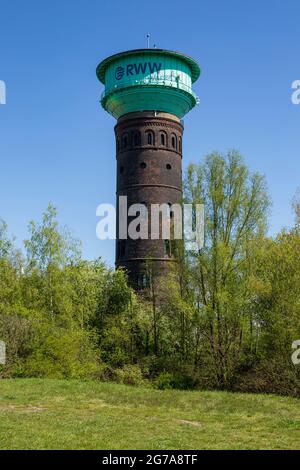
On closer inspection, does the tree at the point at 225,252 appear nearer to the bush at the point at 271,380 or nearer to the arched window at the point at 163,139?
the bush at the point at 271,380

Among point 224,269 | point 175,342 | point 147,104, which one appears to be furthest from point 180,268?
point 147,104

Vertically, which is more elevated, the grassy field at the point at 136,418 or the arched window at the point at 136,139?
the arched window at the point at 136,139

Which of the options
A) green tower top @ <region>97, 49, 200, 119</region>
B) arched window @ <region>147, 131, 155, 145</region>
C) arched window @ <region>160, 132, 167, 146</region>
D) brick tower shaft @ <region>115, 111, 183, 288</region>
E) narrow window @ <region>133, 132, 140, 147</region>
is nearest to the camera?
brick tower shaft @ <region>115, 111, 183, 288</region>

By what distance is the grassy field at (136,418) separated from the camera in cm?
933

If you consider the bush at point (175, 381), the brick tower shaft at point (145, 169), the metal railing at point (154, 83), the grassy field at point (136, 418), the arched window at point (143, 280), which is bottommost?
the bush at point (175, 381)

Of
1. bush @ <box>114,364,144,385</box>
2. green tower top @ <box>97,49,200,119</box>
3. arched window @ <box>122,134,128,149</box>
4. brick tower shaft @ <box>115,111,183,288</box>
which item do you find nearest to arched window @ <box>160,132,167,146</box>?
brick tower shaft @ <box>115,111,183,288</box>

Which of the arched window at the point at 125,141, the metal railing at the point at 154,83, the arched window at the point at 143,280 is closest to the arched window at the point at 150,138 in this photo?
the arched window at the point at 125,141

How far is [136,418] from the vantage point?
12.0m

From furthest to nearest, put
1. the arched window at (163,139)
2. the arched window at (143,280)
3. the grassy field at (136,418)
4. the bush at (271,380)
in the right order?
1. the arched window at (163,139)
2. the arched window at (143,280)
3. the bush at (271,380)
4. the grassy field at (136,418)

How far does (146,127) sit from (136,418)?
23.0 m

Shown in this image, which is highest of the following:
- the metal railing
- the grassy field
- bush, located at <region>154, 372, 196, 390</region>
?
the metal railing

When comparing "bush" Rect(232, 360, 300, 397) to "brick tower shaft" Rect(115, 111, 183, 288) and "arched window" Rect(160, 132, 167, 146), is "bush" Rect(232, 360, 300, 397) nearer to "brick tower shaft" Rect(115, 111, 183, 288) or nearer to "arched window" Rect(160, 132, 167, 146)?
"brick tower shaft" Rect(115, 111, 183, 288)

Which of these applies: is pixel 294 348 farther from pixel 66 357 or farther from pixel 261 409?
pixel 66 357

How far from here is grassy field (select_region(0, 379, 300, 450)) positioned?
30.6 ft
